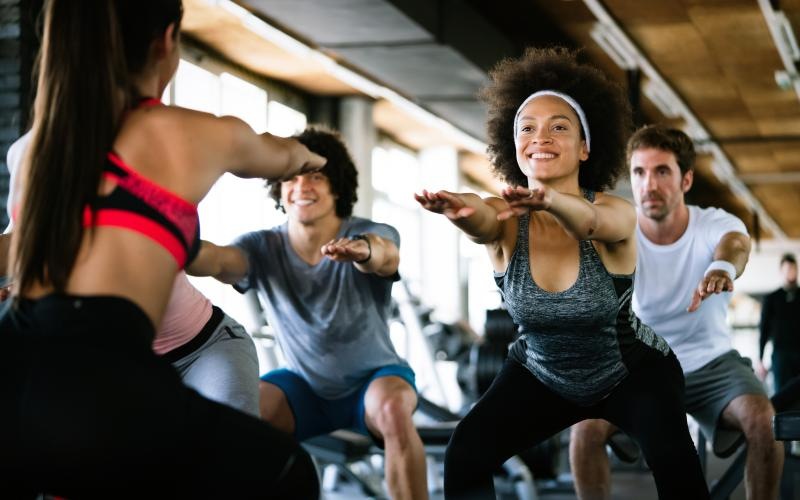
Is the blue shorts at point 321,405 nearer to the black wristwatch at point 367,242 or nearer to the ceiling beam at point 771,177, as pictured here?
the black wristwatch at point 367,242

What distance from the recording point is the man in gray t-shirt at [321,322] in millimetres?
3777

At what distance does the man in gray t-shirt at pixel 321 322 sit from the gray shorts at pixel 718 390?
105 centimetres

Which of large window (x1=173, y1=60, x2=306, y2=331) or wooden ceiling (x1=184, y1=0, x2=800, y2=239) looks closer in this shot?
wooden ceiling (x1=184, y1=0, x2=800, y2=239)

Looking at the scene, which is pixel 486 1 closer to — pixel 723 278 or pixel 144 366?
pixel 723 278

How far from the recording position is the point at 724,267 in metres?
3.58

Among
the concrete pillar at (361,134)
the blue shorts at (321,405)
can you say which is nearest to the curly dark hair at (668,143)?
the blue shorts at (321,405)

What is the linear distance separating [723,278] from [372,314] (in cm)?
121

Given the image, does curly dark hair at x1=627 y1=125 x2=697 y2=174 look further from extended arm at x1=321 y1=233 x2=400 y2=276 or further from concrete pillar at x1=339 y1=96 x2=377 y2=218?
concrete pillar at x1=339 y1=96 x2=377 y2=218

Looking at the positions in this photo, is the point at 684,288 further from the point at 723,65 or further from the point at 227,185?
the point at 723,65

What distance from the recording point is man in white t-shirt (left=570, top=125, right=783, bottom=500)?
3799 millimetres

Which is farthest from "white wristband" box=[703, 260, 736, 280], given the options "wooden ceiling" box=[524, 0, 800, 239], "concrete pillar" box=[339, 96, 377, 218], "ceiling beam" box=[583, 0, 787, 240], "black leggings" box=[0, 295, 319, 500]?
"concrete pillar" box=[339, 96, 377, 218]

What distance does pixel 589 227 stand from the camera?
8.69ft

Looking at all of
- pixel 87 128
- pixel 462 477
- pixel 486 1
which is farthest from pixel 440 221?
pixel 87 128

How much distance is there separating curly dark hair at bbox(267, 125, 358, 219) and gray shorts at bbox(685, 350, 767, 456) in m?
1.41
